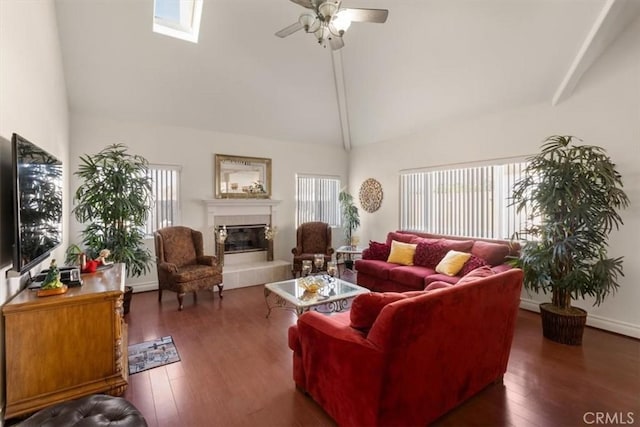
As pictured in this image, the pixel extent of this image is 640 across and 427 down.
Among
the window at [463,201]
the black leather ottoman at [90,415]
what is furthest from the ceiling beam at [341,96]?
the black leather ottoman at [90,415]

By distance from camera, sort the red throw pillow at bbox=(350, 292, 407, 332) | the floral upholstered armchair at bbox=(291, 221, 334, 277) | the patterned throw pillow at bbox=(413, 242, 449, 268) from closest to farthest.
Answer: the red throw pillow at bbox=(350, 292, 407, 332)
the patterned throw pillow at bbox=(413, 242, 449, 268)
the floral upholstered armchair at bbox=(291, 221, 334, 277)

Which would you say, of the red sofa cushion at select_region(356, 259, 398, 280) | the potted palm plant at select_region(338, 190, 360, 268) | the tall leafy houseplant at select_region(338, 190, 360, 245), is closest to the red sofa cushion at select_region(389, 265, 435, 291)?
the red sofa cushion at select_region(356, 259, 398, 280)

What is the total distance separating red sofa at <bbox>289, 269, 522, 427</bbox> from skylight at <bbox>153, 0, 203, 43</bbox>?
4041 mm

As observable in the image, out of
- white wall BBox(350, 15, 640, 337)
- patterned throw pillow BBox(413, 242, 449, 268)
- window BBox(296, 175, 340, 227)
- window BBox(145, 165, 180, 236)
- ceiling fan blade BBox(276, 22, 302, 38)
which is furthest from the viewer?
window BBox(296, 175, 340, 227)

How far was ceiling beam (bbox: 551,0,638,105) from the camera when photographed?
2.92 m

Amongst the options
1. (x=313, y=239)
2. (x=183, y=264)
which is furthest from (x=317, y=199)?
(x=183, y=264)

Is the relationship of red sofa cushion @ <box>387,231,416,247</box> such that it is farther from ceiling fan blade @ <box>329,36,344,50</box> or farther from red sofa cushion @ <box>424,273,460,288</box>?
ceiling fan blade @ <box>329,36,344,50</box>

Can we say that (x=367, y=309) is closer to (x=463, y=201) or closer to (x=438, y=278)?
(x=438, y=278)

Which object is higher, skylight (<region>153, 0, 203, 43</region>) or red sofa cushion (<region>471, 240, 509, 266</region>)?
skylight (<region>153, 0, 203, 43</region>)

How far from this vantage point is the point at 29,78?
2510 mm

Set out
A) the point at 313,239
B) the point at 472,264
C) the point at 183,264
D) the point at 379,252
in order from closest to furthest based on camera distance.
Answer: the point at 472,264, the point at 183,264, the point at 379,252, the point at 313,239

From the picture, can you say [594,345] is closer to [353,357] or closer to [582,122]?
[582,122]

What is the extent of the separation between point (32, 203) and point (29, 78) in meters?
1.14

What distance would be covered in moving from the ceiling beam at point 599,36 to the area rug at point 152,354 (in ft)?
16.8
